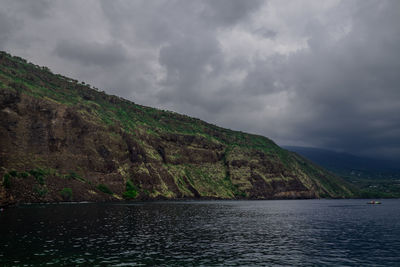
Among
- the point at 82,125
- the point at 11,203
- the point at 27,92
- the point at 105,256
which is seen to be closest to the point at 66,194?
the point at 11,203

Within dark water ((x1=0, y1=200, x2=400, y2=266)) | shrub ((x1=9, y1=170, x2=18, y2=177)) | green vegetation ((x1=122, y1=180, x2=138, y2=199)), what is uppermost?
shrub ((x1=9, y1=170, x2=18, y2=177))

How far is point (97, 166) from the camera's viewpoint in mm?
166875

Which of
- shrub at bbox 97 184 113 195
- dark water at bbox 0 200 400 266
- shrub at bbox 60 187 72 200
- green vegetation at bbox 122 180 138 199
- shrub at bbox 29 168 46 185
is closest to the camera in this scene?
dark water at bbox 0 200 400 266

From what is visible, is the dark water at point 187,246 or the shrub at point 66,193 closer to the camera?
the dark water at point 187,246

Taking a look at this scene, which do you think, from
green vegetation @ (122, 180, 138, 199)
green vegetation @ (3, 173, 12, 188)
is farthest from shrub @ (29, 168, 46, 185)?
green vegetation @ (122, 180, 138, 199)

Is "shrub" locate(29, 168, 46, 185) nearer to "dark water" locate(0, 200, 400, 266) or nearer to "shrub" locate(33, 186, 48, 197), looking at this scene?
"shrub" locate(33, 186, 48, 197)

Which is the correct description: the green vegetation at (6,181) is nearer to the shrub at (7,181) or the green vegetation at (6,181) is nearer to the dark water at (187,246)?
the shrub at (7,181)

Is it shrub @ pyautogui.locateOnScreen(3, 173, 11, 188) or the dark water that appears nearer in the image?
the dark water

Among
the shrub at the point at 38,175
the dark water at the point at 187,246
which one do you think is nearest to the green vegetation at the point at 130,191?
the shrub at the point at 38,175

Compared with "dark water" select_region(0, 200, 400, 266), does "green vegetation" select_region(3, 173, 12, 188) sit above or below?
above

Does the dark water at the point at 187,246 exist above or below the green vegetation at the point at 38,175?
below

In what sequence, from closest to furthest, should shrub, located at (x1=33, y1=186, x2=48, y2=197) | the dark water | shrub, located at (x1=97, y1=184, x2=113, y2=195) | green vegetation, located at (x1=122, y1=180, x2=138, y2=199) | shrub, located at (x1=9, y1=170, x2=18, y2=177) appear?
the dark water → shrub, located at (x1=9, y1=170, x2=18, y2=177) → shrub, located at (x1=33, y1=186, x2=48, y2=197) → shrub, located at (x1=97, y1=184, x2=113, y2=195) → green vegetation, located at (x1=122, y1=180, x2=138, y2=199)

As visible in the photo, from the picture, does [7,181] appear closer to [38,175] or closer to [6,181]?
[6,181]

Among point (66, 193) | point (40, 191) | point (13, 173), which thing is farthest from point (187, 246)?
point (66, 193)
